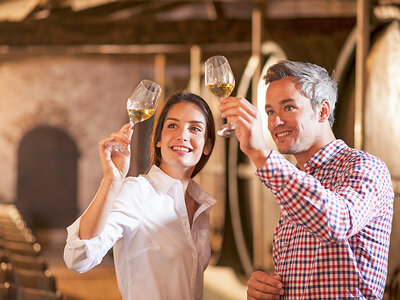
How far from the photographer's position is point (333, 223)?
1.39 m

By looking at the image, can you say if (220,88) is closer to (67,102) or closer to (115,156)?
(115,156)

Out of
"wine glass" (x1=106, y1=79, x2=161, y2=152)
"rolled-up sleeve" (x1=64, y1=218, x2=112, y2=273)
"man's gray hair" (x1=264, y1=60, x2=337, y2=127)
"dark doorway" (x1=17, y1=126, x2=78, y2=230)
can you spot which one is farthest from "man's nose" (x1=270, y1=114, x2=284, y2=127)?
"dark doorway" (x1=17, y1=126, x2=78, y2=230)

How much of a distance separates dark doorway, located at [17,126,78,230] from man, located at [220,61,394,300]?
1001 cm

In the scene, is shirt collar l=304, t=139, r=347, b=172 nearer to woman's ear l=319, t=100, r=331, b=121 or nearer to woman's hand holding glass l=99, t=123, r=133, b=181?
woman's ear l=319, t=100, r=331, b=121

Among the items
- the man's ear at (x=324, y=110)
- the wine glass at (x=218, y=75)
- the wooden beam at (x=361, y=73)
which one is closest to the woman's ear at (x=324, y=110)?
the man's ear at (x=324, y=110)

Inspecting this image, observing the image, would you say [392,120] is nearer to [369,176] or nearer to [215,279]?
[369,176]

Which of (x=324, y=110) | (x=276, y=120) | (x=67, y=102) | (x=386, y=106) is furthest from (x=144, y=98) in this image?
(x=67, y=102)

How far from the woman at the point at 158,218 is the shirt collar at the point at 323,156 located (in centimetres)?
40

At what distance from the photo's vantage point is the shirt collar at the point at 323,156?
169 centimetres

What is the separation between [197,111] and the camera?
1985 mm

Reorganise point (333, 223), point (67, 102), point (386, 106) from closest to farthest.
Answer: point (333, 223), point (386, 106), point (67, 102)

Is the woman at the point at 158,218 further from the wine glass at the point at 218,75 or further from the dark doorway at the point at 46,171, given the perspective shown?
the dark doorway at the point at 46,171

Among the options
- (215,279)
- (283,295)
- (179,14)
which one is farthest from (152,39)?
(179,14)

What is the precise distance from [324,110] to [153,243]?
2.16 feet
